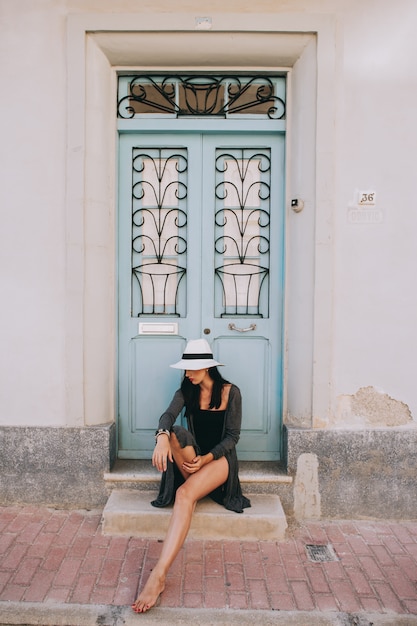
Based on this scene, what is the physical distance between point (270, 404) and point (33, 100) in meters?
3.41

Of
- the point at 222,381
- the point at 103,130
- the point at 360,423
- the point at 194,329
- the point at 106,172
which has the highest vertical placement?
the point at 103,130

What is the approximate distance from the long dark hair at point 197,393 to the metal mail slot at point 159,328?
66 centimetres

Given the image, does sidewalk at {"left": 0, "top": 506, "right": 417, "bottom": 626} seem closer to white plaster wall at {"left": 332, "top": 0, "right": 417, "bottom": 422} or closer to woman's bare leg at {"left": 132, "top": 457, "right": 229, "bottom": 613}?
woman's bare leg at {"left": 132, "top": 457, "right": 229, "bottom": 613}

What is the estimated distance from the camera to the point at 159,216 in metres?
4.64

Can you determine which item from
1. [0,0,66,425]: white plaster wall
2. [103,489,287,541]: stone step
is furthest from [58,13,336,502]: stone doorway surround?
[103,489,287,541]: stone step

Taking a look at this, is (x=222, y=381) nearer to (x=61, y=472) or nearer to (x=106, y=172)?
(x=61, y=472)

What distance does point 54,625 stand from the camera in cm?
305

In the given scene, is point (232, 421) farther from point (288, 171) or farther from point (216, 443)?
point (288, 171)

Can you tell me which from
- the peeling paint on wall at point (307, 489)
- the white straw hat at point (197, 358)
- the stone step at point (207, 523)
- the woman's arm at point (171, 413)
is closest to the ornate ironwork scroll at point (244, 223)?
the white straw hat at point (197, 358)

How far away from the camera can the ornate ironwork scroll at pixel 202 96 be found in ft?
14.9

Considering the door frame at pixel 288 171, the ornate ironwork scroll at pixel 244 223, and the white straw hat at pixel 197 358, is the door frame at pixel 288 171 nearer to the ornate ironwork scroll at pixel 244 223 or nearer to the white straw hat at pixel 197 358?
the ornate ironwork scroll at pixel 244 223

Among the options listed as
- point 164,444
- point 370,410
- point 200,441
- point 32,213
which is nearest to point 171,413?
point 164,444

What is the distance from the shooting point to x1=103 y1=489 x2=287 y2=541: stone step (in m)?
3.92

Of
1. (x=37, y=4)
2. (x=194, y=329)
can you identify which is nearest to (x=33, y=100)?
(x=37, y=4)
